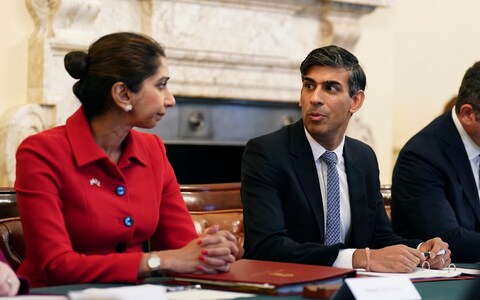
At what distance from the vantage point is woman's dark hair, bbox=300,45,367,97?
3.40 m

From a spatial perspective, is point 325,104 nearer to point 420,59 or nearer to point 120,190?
point 120,190

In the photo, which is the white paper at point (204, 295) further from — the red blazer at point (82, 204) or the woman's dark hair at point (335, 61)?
the woman's dark hair at point (335, 61)

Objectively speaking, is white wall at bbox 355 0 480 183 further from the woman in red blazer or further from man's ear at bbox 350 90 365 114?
the woman in red blazer

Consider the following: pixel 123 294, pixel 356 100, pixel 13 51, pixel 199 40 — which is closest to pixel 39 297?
pixel 123 294

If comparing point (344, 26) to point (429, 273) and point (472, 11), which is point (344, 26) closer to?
point (472, 11)

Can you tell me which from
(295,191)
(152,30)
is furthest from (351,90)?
(152,30)

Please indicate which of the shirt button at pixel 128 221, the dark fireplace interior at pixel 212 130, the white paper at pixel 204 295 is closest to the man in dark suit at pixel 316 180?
the shirt button at pixel 128 221

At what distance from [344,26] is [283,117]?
2.48ft

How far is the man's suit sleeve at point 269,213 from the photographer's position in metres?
3.01

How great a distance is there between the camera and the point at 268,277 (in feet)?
7.66

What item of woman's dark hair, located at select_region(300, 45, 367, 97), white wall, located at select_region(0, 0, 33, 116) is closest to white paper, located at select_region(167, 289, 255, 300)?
woman's dark hair, located at select_region(300, 45, 367, 97)

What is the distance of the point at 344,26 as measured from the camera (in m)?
6.34

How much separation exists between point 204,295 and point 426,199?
1753 millimetres

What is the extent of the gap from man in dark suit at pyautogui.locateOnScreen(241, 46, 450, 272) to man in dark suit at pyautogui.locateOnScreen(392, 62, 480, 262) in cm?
29
